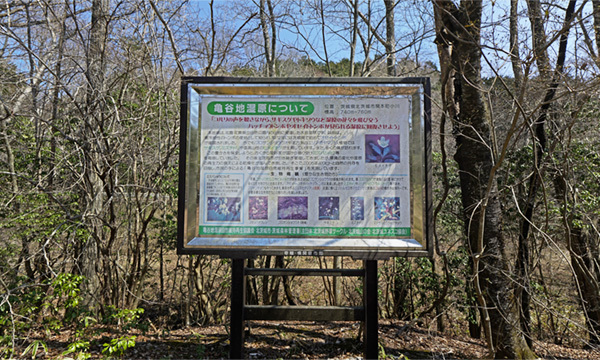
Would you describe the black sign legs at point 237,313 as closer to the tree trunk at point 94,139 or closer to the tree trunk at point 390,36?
the tree trunk at point 94,139

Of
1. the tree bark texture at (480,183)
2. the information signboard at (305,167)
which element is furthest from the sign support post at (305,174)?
the tree bark texture at (480,183)

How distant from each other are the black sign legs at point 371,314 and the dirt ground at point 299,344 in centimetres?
24

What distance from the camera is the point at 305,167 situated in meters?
3.33

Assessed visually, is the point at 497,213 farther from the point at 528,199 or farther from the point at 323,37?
the point at 323,37

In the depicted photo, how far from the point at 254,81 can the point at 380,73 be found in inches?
172

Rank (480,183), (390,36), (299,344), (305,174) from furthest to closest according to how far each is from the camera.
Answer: (390,36)
(299,344)
(480,183)
(305,174)

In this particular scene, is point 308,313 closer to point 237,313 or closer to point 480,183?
point 237,313

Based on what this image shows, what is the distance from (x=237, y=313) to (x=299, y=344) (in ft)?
3.95

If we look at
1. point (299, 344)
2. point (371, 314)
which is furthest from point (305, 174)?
point (299, 344)

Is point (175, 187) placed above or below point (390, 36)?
below

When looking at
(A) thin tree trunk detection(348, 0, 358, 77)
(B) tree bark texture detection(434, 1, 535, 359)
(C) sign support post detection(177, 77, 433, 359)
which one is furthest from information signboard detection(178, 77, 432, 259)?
(A) thin tree trunk detection(348, 0, 358, 77)

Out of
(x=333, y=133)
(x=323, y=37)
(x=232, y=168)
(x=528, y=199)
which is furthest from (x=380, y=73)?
(x=232, y=168)

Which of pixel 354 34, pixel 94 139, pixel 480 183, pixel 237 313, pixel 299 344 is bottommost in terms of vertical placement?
pixel 299 344

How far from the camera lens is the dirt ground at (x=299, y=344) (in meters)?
3.99
